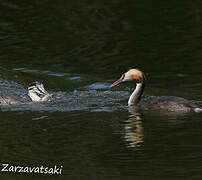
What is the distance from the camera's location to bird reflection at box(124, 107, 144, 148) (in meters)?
11.7

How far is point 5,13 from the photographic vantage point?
28.7 meters

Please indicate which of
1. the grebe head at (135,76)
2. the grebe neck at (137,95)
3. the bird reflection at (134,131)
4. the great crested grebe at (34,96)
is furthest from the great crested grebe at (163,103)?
the great crested grebe at (34,96)

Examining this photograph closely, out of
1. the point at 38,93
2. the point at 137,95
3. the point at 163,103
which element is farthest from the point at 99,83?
the point at 163,103

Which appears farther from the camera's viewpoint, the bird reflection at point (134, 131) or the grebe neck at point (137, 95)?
the grebe neck at point (137, 95)

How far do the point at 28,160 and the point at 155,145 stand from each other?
2081 mm

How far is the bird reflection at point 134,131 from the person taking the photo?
1167 centimetres

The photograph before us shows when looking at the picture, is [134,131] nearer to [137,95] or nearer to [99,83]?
[137,95]

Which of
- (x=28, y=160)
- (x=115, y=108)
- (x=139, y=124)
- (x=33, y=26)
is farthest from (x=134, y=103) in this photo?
(x=33, y=26)

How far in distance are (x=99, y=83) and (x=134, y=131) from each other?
18.0 ft

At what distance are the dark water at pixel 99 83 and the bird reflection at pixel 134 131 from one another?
0.02m

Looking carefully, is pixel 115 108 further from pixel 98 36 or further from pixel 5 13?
pixel 5 13

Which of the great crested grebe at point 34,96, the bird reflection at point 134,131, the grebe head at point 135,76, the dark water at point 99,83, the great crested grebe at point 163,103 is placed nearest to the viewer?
the dark water at point 99,83

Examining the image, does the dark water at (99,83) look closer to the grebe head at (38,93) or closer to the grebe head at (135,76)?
the grebe head at (38,93)

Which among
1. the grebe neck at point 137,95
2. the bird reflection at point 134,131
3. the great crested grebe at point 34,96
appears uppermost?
the great crested grebe at point 34,96
